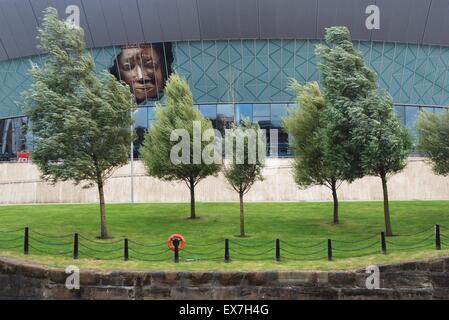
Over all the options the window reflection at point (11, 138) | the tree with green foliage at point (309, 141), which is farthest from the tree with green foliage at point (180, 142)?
→ the window reflection at point (11, 138)

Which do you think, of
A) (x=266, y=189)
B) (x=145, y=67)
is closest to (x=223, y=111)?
(x=145, y=67)

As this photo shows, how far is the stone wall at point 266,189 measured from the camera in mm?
32656

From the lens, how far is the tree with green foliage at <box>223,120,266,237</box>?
65.1 feet

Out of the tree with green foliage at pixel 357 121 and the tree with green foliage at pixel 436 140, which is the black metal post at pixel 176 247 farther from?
the tree with green foliage at pixel 436 140

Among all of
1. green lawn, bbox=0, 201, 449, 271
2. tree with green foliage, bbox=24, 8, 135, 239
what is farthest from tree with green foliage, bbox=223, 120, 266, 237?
tree with green foliage, bbox=24, 8, 135, 239

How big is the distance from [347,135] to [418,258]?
7.14m

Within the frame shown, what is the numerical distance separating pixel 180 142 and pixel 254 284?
11.3 m

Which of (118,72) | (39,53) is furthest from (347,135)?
(39,53)

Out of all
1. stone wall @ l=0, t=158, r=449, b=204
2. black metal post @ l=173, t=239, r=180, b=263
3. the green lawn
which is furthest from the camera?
stone wall @ l=0, t=158, r=449, b=204

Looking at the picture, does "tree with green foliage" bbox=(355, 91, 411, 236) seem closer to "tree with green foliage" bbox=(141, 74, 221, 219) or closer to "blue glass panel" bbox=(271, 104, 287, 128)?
"tree with green foliage" bbox=(141, 74, 221, 219)

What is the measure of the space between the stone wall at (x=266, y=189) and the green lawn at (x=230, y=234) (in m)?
2.80

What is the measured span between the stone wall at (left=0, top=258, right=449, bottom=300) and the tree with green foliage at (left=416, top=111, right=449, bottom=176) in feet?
35.8

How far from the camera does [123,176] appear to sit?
3422cm

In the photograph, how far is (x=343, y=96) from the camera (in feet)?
64.6
